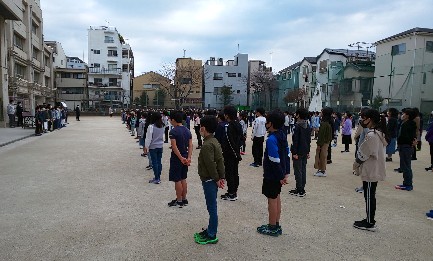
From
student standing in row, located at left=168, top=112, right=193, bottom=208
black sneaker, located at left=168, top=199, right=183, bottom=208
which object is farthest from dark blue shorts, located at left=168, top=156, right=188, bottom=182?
black sneaker, located at left=168, top=199, right=183, bottom=208

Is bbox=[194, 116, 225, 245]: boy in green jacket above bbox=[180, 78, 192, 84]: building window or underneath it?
underneath

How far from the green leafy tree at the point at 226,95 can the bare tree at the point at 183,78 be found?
585cm

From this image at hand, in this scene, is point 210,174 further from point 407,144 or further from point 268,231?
point 407,144

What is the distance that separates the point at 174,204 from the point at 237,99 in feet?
189

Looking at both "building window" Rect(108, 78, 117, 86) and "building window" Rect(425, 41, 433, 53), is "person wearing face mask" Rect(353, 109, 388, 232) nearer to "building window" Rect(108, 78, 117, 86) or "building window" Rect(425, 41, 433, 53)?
"building window" Rect(425, 41, 433, 53)

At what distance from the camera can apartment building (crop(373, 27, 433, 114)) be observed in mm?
25156

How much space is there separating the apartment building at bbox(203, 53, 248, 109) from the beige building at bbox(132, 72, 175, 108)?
743cm

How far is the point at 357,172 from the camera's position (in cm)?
458

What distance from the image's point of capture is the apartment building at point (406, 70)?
82.5 feet

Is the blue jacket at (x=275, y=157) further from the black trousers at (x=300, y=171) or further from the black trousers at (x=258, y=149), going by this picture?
the black trousers at (x=258, y=149)

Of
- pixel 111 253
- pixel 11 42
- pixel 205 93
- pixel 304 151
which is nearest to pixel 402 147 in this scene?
pixel 304 151

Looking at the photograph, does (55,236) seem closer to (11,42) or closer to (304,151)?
(304,151)

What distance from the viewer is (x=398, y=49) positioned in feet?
102

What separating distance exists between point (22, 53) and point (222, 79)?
3697cm
